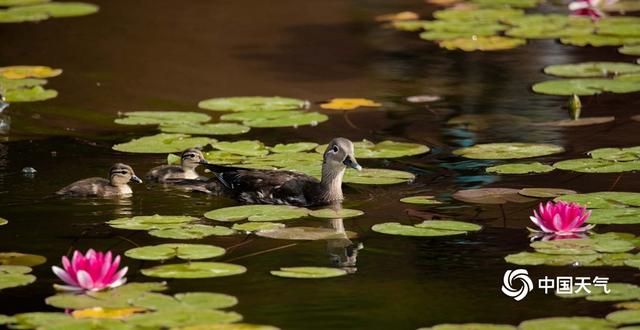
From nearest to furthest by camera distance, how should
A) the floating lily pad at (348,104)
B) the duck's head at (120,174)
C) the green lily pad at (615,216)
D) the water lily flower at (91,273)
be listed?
the water lily flower at (91,273) < the green lily pad at (615,216) < the duck's head at (120,174) < the floating lily pad at (348,104)

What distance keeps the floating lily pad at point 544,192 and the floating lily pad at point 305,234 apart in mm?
1542

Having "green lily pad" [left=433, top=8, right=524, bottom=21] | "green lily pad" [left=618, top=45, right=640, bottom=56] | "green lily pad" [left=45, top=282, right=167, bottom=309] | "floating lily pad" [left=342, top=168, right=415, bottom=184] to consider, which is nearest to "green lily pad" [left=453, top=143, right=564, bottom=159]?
"floating lily pad" [left=342, top=168, right=415, bottom=184]

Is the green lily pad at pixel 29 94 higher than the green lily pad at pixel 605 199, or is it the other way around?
the green lily pad at pixel 29 94

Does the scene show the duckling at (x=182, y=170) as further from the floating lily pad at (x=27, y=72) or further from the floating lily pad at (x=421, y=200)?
the floating lily pad at (x=27, y=72)

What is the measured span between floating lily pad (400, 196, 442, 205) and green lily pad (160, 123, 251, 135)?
2563 millimetres

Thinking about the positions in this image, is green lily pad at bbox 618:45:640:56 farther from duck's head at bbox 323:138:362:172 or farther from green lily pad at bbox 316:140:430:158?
duck's head at bbox 323:138:362:172

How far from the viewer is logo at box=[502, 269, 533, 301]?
26.9ft

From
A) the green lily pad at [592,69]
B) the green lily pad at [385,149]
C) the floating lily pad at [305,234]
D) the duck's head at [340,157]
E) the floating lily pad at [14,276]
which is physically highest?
the green lily pad at [592,69]

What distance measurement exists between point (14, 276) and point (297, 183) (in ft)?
9.07

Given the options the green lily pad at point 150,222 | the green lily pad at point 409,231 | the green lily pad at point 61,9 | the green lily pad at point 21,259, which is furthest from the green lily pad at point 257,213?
the green lily pad at point 61,9

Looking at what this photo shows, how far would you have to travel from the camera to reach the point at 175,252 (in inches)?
349

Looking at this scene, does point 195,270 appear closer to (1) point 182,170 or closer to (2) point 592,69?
(1) point 182,170

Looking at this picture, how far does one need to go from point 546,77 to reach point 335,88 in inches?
85.5

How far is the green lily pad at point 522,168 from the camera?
36.3 feet
